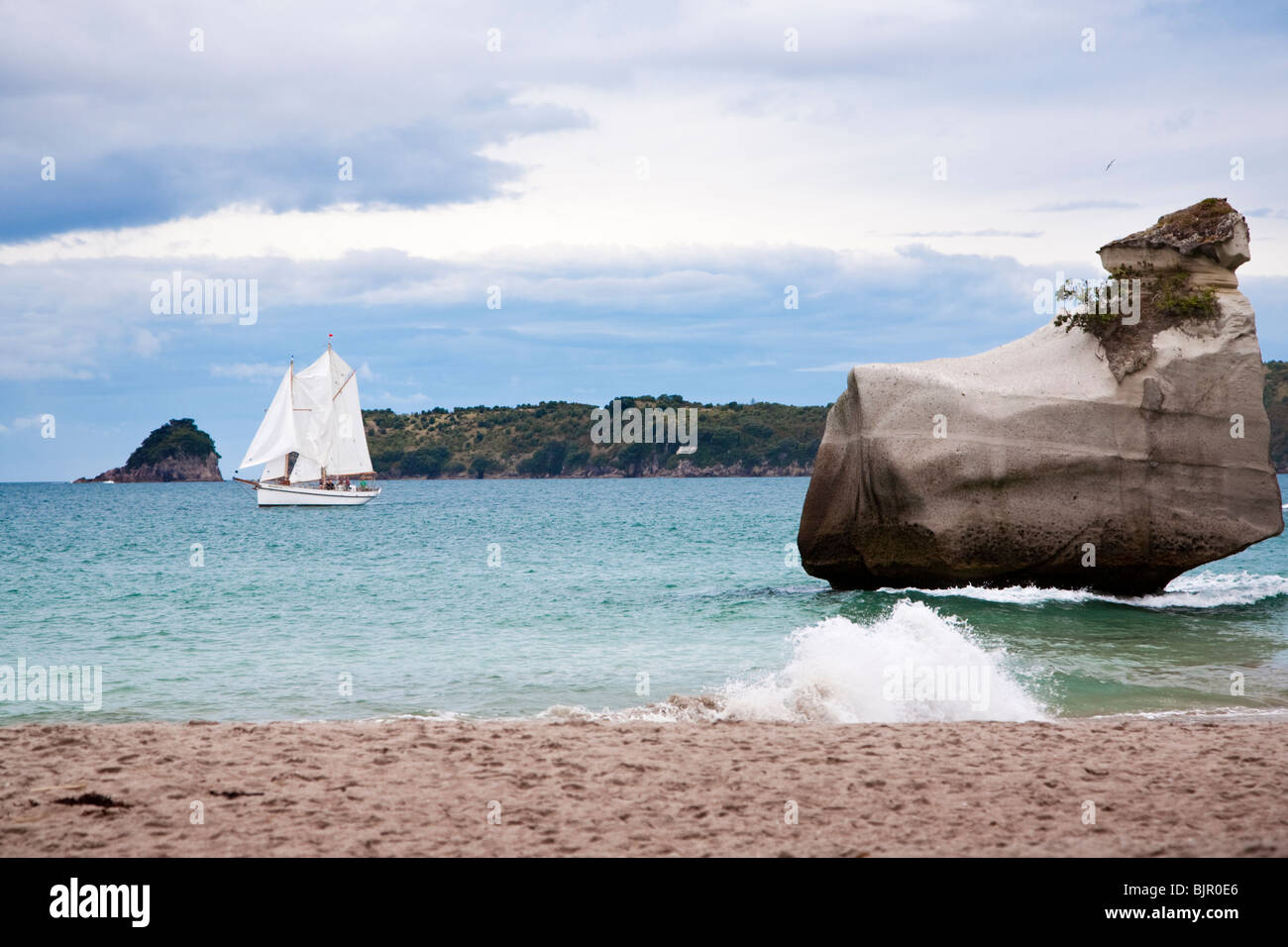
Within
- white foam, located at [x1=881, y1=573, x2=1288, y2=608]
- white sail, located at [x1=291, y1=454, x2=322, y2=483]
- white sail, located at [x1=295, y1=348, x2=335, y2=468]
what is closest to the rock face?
white foam, located at [x1=881, y1=573, x2=1288, y2=608]

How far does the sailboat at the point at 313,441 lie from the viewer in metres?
72.9

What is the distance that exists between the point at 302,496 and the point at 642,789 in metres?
74.0

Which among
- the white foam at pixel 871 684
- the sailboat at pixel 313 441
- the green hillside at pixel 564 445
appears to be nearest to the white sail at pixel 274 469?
the sailboat at pixel 313 441

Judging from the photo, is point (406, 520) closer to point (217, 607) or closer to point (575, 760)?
point (217, 607)

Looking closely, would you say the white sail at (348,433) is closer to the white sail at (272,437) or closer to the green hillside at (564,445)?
the white sail at (272,437)

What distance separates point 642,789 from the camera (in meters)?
8.00

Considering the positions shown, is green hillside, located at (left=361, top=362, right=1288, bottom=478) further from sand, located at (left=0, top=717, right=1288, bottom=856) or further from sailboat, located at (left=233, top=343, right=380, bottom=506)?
sand, located at (left=0, top=717, right=1288, bottom=856)

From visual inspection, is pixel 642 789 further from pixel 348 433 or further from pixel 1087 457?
pixel 348 433

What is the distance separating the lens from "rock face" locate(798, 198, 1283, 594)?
18.5 m

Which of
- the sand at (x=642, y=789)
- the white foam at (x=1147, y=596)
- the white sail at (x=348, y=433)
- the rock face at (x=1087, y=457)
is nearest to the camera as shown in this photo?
the sand at (x=642, y=789)
